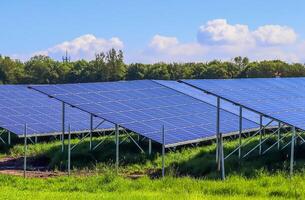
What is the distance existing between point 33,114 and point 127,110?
656 centimetres

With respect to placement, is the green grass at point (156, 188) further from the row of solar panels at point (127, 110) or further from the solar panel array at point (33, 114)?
the solar panel array at point (33, 114)

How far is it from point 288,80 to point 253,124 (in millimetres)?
4422

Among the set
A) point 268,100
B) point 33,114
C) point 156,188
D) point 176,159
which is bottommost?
point 176,159

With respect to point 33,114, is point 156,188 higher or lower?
lower

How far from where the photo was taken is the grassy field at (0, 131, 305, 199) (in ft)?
38.9

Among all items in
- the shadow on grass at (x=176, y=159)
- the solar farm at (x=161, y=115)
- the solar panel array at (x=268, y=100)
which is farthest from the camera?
the solar farm at (x=161, y=115)

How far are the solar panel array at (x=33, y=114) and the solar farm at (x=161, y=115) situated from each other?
0.11 feet

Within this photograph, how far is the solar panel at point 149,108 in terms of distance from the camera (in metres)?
18.5

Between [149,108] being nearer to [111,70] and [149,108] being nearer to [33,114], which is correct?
[33,114]

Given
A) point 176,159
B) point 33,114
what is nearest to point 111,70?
point 33,114

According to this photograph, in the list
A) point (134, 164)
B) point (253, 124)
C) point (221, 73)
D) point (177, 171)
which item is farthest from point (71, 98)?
point (221, 73)

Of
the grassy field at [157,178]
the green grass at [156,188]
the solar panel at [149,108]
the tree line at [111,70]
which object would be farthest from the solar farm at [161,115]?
the tree line at [111,70]

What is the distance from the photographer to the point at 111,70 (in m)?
71.3

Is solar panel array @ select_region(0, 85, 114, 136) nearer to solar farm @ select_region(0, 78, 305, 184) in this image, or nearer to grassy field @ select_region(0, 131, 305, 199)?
solar farm @ select_region(0, 78, 305, 184)
